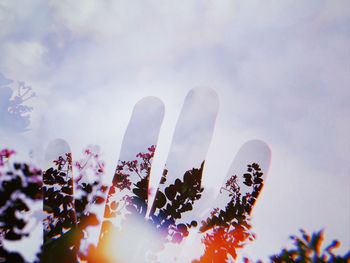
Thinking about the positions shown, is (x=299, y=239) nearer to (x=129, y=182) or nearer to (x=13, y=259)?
(x=129, y=182)

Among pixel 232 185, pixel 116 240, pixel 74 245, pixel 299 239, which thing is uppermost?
pixel 232 185

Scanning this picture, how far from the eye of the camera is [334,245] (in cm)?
254

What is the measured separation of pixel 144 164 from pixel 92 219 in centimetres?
115

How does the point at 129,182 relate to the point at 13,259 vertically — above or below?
above

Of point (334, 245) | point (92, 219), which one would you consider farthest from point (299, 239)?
point (92, 219)

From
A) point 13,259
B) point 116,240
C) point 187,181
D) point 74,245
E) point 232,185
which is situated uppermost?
point 232,185

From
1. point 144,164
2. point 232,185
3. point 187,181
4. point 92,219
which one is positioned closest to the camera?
point 92,219

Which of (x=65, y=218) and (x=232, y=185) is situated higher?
(x=232, y=185)

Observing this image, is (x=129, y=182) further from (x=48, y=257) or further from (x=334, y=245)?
(x=334, y=245)

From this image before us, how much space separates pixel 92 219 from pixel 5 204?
91cm

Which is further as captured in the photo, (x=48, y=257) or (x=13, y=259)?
(x=48, y=257)

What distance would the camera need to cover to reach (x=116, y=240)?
2652 mm

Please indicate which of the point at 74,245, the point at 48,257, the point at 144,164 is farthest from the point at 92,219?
the point at 144,164

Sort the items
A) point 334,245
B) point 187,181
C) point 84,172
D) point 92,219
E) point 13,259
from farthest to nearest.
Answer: point 84,172
point 187,181
point 92,219
point 334,245
point 13,259
